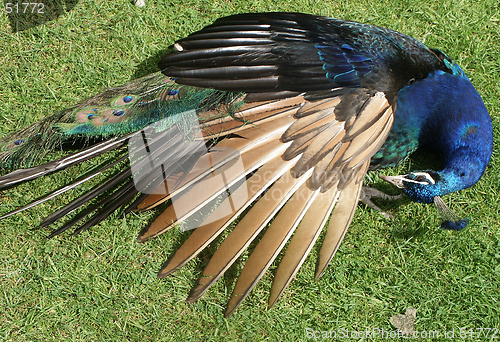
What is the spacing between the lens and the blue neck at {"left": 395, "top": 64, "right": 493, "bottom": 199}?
8.45ft

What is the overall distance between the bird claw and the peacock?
1.55 feet

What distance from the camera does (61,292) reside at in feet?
8.93

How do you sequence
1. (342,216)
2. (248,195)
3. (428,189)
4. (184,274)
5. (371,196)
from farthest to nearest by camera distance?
(371,196) < (184,274) < (428,189) < (342,216) < (248,195)

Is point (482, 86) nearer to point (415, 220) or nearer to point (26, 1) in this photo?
point (415, 220)

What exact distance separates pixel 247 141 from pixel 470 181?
1.59m

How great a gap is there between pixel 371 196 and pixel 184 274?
5.00ft

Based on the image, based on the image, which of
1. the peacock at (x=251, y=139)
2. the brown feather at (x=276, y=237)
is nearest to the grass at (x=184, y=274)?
the peacock at (x=251, y=139)

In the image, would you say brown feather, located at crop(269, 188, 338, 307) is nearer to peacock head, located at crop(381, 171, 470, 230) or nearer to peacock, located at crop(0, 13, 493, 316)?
peacock, located at crop(0, 13, 493, 316)

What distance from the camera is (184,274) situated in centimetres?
278

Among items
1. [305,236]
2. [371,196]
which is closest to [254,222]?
[305,236]

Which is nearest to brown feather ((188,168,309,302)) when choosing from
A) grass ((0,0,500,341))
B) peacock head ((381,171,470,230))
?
grass ((0,0,500,341))

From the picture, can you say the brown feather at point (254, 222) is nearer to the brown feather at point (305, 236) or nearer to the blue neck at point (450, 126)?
the brown feather at point (305, 236)

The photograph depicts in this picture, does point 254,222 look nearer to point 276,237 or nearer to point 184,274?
point 276,237

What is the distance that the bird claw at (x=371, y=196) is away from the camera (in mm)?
2998
